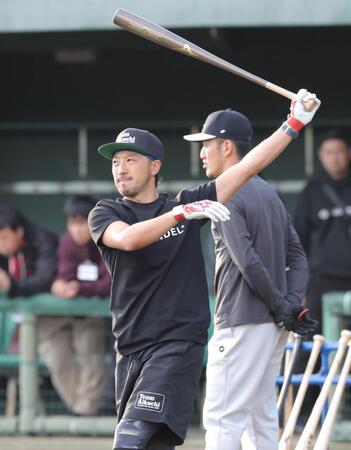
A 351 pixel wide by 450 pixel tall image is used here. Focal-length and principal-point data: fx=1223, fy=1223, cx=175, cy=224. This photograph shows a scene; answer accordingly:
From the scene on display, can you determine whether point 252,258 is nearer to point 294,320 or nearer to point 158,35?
point 294,320

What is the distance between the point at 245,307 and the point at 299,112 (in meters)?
1.22

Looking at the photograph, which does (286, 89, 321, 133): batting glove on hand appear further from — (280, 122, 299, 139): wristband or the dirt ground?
the dirt ground

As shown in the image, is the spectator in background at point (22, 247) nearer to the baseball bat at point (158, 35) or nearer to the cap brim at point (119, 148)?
the cap brim at point (119, 148)

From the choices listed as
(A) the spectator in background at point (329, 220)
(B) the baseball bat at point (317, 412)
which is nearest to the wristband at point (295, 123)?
(B) the baseball bat at point (317, 412)

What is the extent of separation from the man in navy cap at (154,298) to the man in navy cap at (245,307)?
0.52 m

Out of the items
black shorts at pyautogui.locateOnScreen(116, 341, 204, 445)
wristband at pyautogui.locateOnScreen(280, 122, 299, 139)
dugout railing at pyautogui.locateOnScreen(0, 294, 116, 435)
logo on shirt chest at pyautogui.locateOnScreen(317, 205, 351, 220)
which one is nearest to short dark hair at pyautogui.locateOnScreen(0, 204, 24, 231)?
dugout railing at pyautogui.locateOnScreen(0, 294, 116, 435)

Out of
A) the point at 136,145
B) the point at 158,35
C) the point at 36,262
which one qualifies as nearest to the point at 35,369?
the point at 36,262

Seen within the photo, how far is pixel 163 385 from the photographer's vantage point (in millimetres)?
→ 4965

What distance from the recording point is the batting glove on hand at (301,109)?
479 centimetres

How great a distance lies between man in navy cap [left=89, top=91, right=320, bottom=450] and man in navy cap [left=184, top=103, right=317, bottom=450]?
0.52 metres

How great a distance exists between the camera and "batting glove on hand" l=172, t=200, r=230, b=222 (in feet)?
14.9

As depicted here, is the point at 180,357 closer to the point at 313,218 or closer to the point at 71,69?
the point at 313,218

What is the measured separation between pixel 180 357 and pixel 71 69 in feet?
20.0

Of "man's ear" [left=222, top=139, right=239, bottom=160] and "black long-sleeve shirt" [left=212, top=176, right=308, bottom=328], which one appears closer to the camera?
"black long-sleeve shirt" [left=212, top=176, right=308, bottom=328]
